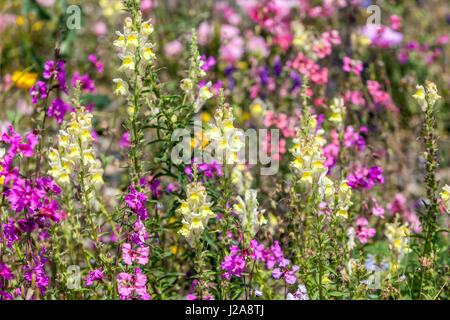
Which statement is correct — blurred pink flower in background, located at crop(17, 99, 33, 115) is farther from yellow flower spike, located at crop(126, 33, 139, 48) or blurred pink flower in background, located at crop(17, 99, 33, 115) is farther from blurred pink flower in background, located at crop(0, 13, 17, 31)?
yellow flower spike, located at crop(126, 33, 139, 48)

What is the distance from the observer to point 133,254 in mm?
2402

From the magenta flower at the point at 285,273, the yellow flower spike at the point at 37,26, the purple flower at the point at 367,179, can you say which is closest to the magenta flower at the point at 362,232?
the purple flower at the point at 367,179

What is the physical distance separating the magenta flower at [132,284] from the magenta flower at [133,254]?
61mm

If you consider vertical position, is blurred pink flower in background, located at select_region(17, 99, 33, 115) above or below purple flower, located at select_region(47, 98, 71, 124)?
above

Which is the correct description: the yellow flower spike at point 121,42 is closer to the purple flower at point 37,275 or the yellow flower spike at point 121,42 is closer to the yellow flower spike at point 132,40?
the yellow flower spike at point 132,40

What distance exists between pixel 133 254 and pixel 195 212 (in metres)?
0.32

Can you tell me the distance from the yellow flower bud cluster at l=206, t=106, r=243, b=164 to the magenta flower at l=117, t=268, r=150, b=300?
Answer: 62cm

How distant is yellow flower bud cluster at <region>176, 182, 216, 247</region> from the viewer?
236 centimetres

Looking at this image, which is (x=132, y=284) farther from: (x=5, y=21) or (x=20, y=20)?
(x=5, y=21)

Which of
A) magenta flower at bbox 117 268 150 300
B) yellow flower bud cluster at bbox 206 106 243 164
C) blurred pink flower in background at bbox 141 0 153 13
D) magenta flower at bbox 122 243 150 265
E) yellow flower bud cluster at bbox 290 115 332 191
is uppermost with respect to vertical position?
blurred pink flower in background at bbox 141 0 153 13

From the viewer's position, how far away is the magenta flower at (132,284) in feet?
7.72
